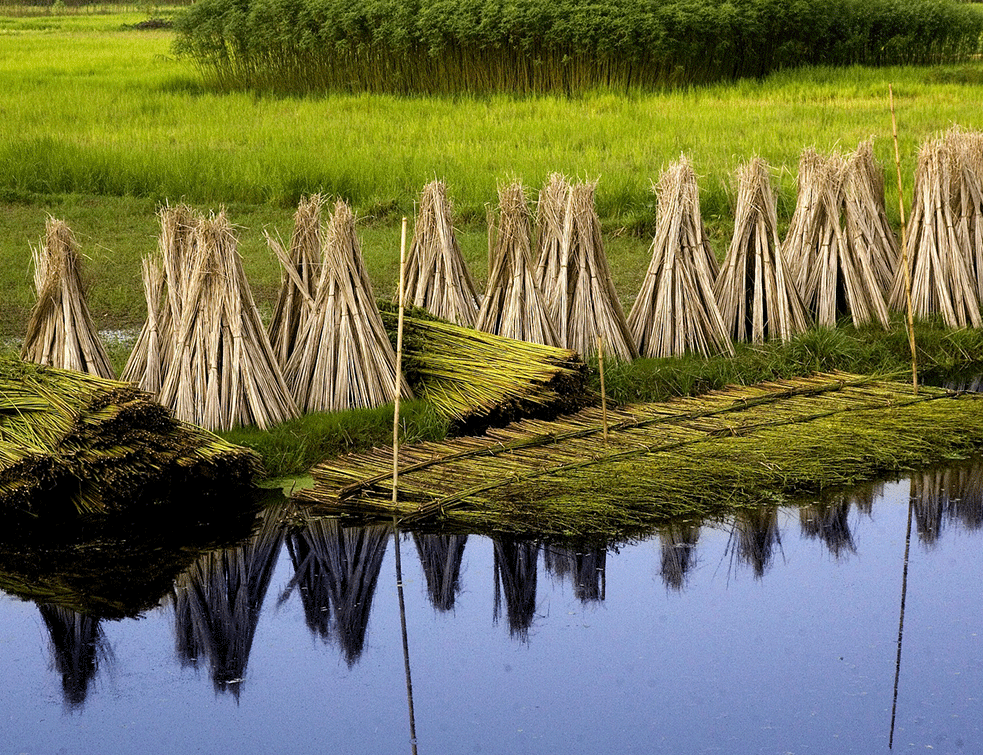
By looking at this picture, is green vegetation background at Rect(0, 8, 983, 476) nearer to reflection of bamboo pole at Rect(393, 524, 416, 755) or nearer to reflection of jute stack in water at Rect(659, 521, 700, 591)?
reflection of bamboo pole at Rect(393, 524, 416, 755)

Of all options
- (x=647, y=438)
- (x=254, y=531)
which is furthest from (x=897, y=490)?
(x=254, y=531)

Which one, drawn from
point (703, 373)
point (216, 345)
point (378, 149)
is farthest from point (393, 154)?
point (216, 345)

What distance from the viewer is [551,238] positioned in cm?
633

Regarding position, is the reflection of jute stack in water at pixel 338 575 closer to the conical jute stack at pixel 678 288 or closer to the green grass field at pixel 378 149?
the conical jute stack at pixel 678 288

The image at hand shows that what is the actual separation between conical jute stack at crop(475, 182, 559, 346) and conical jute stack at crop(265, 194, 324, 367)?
992mm

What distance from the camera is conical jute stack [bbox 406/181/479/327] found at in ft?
21.6

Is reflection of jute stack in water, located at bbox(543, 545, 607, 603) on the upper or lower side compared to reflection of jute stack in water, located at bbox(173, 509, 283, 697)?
lower

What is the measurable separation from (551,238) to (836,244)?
185 cm

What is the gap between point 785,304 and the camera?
6.82m

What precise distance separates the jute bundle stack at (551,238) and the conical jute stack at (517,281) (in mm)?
109

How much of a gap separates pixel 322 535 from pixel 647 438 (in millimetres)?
1553

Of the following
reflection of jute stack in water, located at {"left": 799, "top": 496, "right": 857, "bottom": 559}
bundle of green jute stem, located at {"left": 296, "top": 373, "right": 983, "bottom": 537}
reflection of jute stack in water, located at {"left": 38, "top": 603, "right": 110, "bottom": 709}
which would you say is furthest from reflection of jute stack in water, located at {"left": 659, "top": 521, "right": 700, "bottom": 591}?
reflection of jute stack in water, located at {"left": 38, "top": 603, "right": 110, "bottom": 709}

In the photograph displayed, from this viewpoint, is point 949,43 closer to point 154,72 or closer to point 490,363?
point 154,72

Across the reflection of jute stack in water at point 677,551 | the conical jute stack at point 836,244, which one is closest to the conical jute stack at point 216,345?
the reflection of jute stack in water at point 677,551
